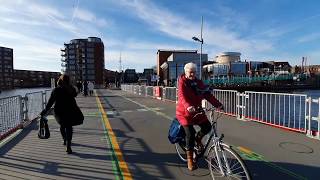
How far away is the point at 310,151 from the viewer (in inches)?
297

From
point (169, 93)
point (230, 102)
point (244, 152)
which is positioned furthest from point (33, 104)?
point (169, 93)

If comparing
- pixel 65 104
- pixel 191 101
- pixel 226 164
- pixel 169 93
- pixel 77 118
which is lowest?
pixel 226 164

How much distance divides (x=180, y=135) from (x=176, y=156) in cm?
120

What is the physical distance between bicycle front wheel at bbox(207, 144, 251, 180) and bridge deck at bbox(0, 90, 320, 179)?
1.62 ft

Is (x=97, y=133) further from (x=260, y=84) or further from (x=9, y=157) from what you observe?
(x=260, y=84)

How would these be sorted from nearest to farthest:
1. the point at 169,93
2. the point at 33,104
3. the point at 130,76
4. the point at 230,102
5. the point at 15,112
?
1. the point at 15,112
2. the point at 33,104
3. the point at 230,102
4. the point at 169,93
5. the point at 130,76

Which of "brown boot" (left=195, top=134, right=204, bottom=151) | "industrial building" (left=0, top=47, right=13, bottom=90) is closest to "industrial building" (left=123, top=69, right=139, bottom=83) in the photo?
"industrial building" (left=0, top=47, right=13, bottom=90)

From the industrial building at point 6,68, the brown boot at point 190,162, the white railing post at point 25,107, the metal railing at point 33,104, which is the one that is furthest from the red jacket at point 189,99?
the industrial building at point 6,68

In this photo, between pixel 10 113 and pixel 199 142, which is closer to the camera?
pixel 199 142

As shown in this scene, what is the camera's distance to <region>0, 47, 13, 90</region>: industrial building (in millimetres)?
93375

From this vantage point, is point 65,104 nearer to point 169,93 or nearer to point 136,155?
point 136,155

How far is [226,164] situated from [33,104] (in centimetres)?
1210

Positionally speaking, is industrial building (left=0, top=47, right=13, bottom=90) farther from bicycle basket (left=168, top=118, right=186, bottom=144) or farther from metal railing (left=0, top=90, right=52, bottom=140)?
bicycle basket (left=168, top=118, right=186, bottom=144)

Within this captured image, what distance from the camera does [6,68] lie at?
97062 mm
